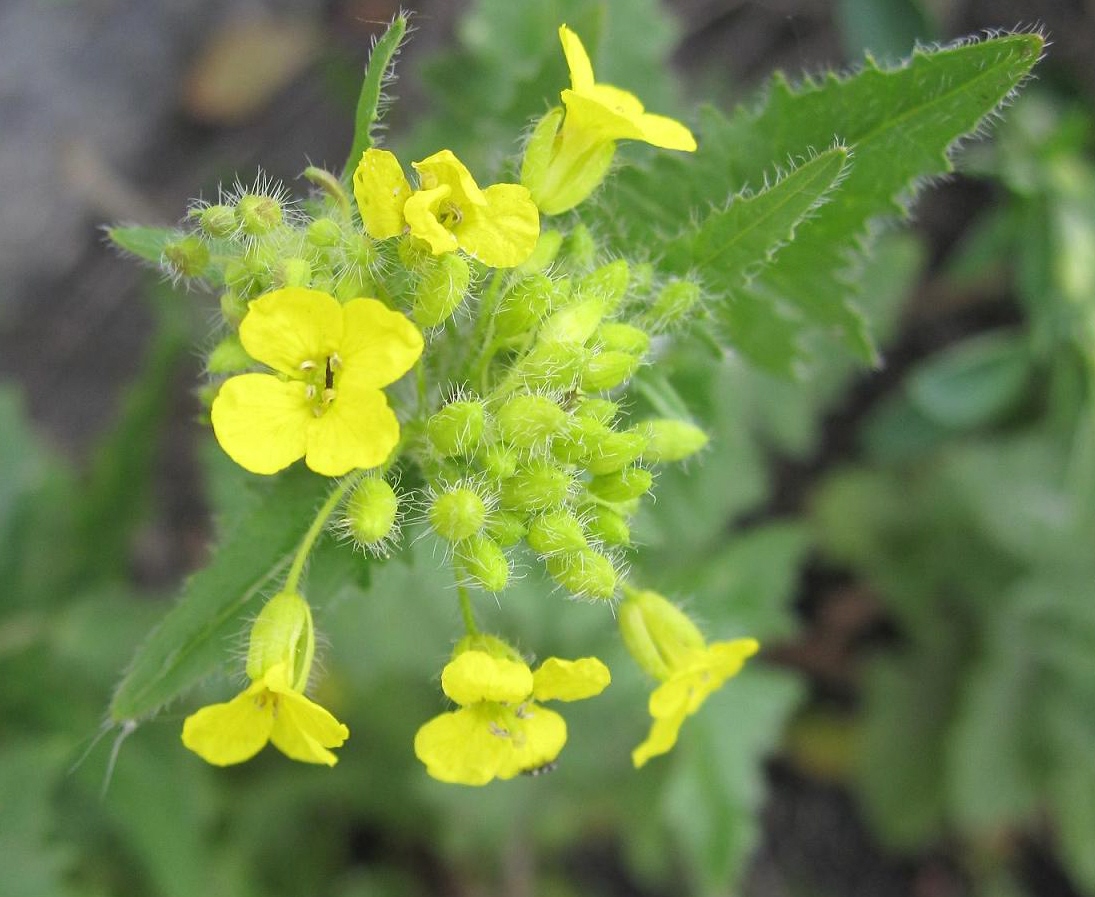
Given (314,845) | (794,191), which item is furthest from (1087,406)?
(314,845)

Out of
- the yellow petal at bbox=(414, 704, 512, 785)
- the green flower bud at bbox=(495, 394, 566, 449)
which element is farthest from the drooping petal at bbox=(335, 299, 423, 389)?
the yellow petal at bbox=(414, 704, 512, 785)

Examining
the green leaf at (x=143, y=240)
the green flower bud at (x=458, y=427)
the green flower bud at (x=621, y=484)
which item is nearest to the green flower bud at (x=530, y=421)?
the green flower bud at (x=458, y=427)

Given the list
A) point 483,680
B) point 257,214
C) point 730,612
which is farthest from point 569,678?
point 730,612

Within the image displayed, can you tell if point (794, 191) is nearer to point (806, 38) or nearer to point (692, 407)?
point (692, 407)

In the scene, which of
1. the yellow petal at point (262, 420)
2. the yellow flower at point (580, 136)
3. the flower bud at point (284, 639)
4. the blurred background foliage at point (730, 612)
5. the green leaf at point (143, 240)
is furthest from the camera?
the blurred background foliage at point (730, 612)

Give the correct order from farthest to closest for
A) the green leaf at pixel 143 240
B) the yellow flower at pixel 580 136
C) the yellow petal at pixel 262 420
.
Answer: the green leaf at pixel 143 240
the yellow flower at pixel 580 136
the yellow petal at pixel 262 420

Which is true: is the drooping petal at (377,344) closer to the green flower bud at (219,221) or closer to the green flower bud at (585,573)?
the green flower bud at (219,221)
